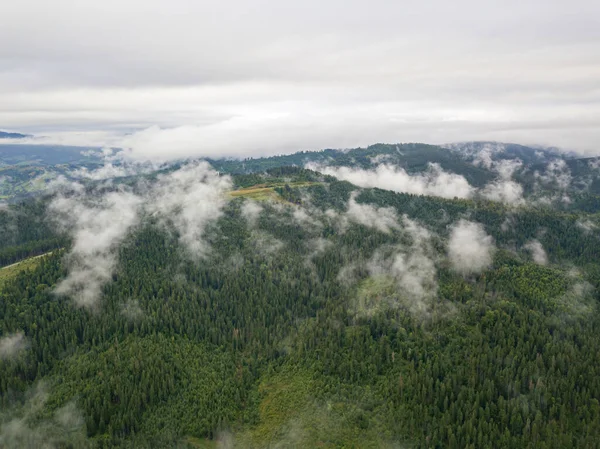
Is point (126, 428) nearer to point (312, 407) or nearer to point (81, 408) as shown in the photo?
point (81, 408)

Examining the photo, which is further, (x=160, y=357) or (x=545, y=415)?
(x=160, y=357)

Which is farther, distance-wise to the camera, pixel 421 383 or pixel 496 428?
pixel 421 383

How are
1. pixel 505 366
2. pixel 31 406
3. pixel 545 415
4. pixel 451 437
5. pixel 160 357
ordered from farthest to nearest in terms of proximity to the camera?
pixel 160 357 → pixel 505 366 → pixel 31 406 → pixel 545 415 → pixel 451 437

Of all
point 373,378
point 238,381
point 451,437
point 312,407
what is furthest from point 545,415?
point 238,381

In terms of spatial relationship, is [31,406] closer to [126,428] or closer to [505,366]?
[126,428]

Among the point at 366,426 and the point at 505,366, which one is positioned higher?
the point at 505,366

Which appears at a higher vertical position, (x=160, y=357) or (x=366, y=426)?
(x=160, y=357)

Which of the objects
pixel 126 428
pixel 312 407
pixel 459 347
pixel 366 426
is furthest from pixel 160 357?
pixel 459 347

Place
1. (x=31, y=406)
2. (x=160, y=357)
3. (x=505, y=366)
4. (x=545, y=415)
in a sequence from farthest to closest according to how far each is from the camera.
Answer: (x=160, y=357) < (x=505, y=366) < (x=31, y=406) < (x=545, y=415)

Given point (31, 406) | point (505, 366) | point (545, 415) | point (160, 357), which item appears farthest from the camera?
point (160, 357)
